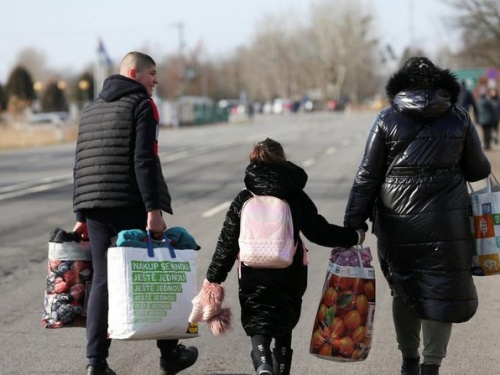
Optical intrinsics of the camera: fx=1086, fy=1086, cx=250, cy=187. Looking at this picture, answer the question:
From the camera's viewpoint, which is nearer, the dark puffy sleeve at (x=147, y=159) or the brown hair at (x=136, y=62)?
the dark puffy sleeve at (x=147, y=159)

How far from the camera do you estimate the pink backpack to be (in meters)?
5.27

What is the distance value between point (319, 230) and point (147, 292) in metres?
0.94

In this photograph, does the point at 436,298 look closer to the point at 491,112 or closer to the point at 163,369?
the point at 163,369

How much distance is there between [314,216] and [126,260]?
990mm

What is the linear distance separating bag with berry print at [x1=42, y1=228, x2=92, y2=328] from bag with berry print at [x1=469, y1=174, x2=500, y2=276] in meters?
2.11

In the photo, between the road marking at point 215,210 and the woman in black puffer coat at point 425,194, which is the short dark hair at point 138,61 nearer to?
the woman in black puffer coat at point 425,194

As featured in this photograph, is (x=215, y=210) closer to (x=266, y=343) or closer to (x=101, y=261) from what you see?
(x=101, y=261)

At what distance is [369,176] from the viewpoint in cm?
539

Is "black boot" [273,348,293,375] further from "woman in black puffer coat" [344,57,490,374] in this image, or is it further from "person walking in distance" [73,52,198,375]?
"person walking in distance" [73,52,198,375]

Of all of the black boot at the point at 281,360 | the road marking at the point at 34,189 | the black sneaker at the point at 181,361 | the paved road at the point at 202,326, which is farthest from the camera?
the road marking at the point at 34,189

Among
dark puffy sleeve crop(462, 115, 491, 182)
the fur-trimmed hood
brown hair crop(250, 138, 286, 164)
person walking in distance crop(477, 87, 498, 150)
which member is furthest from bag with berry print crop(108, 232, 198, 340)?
person walking in distance crop(477, 87, 498, 150)

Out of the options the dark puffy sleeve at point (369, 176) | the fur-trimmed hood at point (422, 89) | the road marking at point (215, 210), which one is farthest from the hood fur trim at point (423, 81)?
the road marking at point (215, 210)

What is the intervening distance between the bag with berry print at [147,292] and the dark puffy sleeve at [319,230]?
0.70 m

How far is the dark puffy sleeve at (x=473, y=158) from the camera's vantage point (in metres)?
5.38
